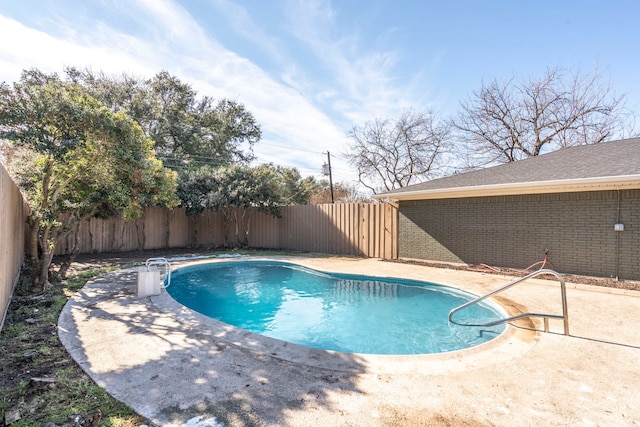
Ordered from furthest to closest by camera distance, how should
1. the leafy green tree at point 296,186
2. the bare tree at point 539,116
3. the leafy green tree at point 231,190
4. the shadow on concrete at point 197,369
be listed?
the leafy green tree at point 296,186 < the bare tree at point 539,116 < the leafy green tree at point 231,190 < the shadow on concrete at point 197,369

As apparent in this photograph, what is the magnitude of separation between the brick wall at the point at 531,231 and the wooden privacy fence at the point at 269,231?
96cm

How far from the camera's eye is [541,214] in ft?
24.2

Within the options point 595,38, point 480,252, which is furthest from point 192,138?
point 595,38

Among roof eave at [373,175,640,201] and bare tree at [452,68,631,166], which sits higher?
A: bare tree at [452,68,631,166]

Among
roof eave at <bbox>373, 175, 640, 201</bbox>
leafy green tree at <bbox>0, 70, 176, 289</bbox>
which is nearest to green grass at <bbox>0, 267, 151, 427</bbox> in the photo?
leafy green tree at <bbox>0, 70, 176, 289</bbox>

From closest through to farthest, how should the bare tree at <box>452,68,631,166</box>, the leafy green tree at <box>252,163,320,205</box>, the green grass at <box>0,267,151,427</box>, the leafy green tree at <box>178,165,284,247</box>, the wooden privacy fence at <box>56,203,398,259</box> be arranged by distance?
the green grass at <box>0,267,151,427</box>
the wooden privacy fence at <box>56,203,398,259</box>
the leafy green tree at <box>178,165,284,247</box>
the bare tree at <box>452,68,631,166</box>
the leafy green tree at <box>252,163,320,205</box>

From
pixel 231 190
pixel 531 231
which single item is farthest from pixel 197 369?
pixel 231 190

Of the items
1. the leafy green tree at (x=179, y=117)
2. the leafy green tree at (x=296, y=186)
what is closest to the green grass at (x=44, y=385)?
the leafy green tree at (x=179, y=117)

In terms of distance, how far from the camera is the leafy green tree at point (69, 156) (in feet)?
14.5

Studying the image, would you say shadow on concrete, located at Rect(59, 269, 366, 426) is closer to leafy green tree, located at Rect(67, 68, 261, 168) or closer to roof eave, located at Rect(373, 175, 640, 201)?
roof eave, located at Rect(373, 175, 640, 201)

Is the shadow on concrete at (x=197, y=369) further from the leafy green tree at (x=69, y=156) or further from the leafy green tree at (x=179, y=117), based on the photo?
the leafy green tree at (x=179, y=117)

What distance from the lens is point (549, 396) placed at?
2.41 m

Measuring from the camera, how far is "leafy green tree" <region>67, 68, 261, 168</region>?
1817 cm

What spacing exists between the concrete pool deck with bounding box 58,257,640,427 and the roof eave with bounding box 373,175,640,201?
281cm
